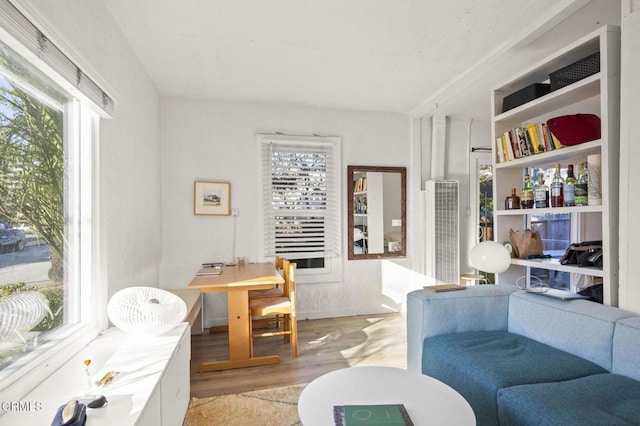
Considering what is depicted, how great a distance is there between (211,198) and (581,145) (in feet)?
11.1

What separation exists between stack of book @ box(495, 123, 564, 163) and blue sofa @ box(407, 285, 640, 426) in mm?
1059

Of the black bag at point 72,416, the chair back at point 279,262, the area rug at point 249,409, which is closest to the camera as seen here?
the black bag at point 72,416

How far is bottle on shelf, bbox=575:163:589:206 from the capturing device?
2.12m

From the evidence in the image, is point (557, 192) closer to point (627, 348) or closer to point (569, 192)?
point (569, 192)

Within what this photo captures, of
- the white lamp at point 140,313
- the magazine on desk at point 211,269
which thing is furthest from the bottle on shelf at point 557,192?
the magazine on desk at point 211,269

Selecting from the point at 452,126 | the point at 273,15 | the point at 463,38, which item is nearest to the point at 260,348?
the point at 273,15

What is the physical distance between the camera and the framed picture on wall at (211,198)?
12.6 ft

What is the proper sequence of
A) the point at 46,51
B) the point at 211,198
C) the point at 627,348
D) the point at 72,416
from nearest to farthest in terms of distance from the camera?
the point at 72,416
the point at 46,51
the point at 627,348
the point at 211,198

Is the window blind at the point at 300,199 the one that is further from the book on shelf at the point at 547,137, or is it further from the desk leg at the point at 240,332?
the book on shelf at the point at 547,137

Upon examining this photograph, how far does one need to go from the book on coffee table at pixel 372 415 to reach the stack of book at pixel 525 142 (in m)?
2.10

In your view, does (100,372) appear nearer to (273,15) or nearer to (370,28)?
(273,15)

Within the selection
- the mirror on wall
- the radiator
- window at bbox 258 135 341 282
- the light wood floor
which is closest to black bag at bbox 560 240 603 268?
the light wood floor

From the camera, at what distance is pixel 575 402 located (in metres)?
1.35

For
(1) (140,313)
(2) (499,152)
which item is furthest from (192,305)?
(2) (499,152)
